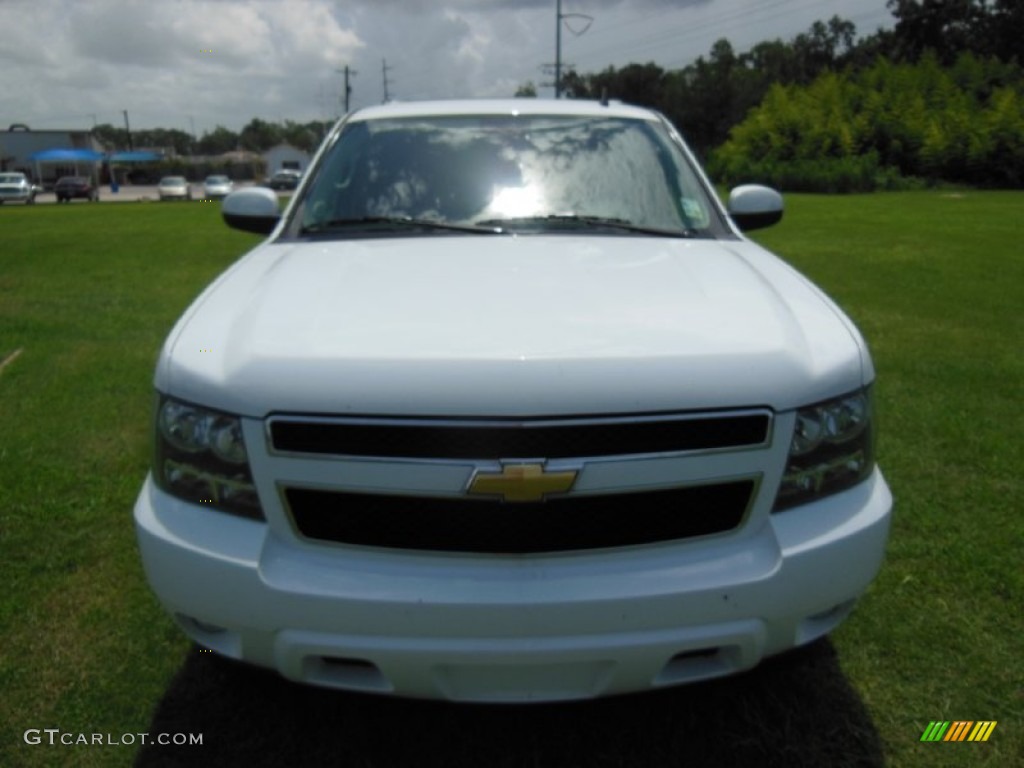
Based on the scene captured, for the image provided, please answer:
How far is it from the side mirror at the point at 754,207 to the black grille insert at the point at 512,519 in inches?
82.2

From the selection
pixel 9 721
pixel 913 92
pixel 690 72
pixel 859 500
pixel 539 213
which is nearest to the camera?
pixel 859 500

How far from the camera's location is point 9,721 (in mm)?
2529

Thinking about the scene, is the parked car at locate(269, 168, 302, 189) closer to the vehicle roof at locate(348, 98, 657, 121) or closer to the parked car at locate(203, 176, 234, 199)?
the parked car at locate(203, 176, 234, 199)

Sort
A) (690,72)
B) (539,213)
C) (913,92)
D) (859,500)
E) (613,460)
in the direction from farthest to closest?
(690,72), (913,92), (539,213), (859,500), (613,460)

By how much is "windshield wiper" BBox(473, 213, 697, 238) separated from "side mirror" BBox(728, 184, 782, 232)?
773mm

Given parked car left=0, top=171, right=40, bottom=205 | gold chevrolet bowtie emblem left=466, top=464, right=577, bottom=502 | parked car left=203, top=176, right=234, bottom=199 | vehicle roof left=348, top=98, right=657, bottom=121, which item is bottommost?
parked car left=203, top=176, right=234, bottom=199

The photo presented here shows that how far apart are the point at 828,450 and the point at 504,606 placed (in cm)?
85

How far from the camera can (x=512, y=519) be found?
1931 millimetres

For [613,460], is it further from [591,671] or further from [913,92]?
[913,92]

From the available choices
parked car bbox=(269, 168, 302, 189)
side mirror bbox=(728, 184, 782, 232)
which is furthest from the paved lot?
side mirror bbox=(728, 184, 782, 232)

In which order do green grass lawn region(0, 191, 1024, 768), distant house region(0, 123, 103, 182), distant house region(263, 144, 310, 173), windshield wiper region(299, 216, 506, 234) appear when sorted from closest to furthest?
green grass lawn region(0, 191, 1024, 768), windshield wiper region(299, 216, 506, 234), distant house region(0, 123, 103, 182), distant house region(263, 144, 310, 173)

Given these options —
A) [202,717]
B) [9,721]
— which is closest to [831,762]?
[202,717]

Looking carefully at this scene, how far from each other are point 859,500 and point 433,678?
1.10 meters

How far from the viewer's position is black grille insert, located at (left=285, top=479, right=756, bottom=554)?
6.35 feet
